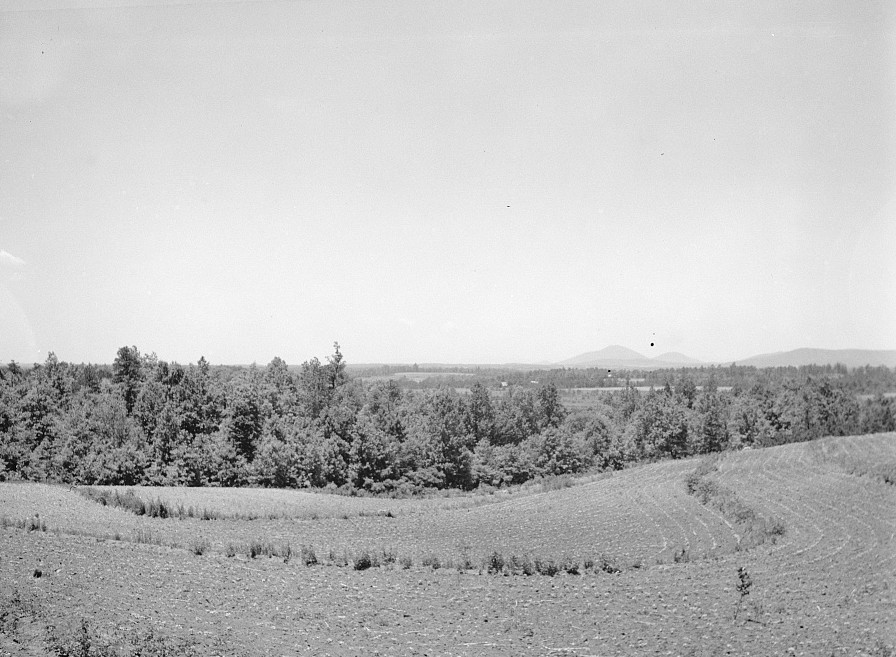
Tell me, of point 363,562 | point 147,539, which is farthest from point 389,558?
point 147,539

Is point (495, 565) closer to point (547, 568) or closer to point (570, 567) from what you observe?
point (547, 568)

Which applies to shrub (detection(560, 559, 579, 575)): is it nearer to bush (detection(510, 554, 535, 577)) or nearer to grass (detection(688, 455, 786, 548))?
bush (detection(510, 554, 535, 577))

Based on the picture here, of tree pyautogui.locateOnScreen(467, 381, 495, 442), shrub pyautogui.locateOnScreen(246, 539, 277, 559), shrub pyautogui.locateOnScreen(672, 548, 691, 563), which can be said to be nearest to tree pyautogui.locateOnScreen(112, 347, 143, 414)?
tree pyautogui.locateOnScreen(467, 381, 495, 442)

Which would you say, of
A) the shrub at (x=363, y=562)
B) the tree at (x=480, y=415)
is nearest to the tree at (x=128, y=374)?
A: the tree at (x=480, y=415)

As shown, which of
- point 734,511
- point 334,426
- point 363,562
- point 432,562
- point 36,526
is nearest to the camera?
point 363,562

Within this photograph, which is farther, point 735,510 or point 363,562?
point 735,510

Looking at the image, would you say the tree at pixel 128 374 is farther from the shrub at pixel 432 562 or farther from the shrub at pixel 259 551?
the shrub at pixel 432 562

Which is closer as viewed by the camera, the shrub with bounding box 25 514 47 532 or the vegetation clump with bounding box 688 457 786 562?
the shrub with bounding box 25 514 47 532
